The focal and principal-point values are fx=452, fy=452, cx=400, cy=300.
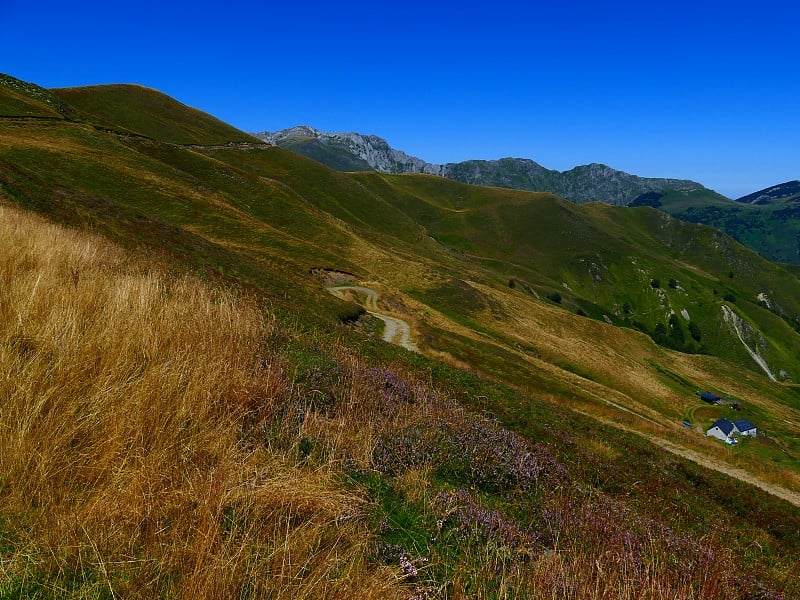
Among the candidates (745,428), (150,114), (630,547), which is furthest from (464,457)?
(150,114)

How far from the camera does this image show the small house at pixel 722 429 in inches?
2648

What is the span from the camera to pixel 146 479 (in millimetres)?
3740

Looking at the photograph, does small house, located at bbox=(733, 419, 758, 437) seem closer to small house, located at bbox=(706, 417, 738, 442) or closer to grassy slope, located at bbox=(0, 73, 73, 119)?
small house, located at bbox=(706, 417, 738, 442)

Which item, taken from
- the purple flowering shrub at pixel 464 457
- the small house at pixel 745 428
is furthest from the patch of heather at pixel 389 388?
the small house at pixel 745 428

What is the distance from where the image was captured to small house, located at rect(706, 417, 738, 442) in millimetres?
67250

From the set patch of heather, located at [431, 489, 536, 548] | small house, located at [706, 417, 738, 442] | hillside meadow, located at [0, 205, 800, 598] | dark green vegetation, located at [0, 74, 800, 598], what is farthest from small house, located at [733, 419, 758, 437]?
patch of heather, located at [431, 489, 536, 548]

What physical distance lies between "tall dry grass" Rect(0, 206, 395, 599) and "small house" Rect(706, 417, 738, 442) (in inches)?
3162

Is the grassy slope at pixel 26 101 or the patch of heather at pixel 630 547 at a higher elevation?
the grassy slope at pixel 26 101

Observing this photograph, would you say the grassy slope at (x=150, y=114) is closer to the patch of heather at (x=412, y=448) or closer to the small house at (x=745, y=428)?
the patch of heather at (x=412, y=448)

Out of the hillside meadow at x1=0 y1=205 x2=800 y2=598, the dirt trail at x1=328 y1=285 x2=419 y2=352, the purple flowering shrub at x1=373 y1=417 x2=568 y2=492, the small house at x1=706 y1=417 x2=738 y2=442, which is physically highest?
the hillside meadow at x1=0 y1=205 x2=800 y2=598

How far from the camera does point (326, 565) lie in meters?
3.30

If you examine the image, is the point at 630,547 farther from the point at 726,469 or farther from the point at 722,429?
the point at 722,429

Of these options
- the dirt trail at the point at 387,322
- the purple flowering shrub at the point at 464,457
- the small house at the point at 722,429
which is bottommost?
the small house at the point at 722,429

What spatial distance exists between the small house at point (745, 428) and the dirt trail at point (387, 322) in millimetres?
59002
